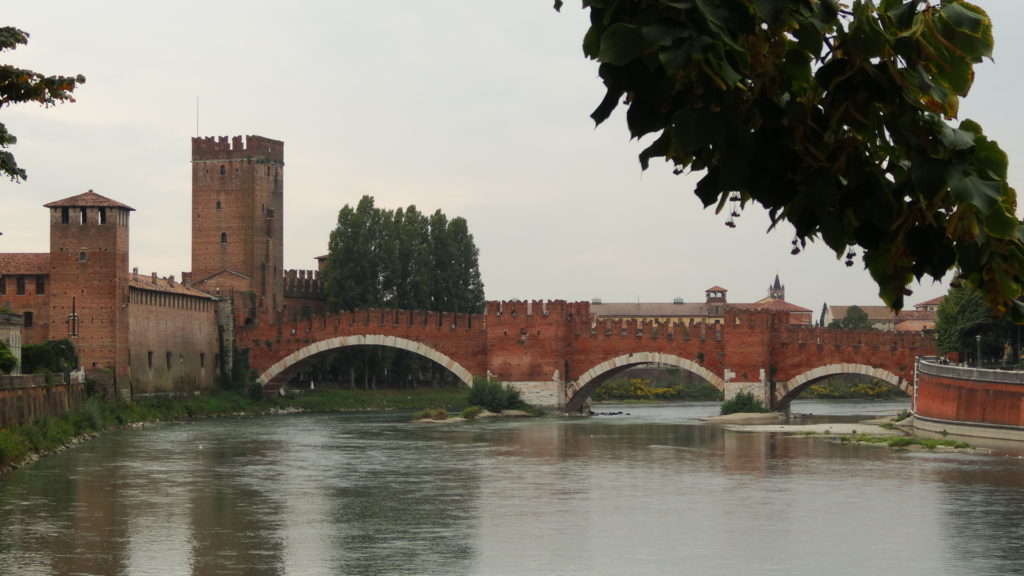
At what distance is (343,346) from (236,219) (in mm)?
6828

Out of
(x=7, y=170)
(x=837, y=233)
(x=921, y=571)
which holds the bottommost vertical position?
(x=921, y=571)

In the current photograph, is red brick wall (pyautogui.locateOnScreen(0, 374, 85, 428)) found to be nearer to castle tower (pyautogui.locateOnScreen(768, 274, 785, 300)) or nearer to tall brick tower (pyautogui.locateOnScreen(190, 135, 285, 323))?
tall brick tower (pyautogui.locateOnScreen(190, 135, 285, 323))

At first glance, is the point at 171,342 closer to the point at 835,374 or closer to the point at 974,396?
the point at 835,374

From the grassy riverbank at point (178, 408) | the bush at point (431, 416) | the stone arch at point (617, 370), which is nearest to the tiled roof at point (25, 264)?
the grassy riverbank at point (178, 408)

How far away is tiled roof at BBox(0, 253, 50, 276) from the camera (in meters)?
37.7

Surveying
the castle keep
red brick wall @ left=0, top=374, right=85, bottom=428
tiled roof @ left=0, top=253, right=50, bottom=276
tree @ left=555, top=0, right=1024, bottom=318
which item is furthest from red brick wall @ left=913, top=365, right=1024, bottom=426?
tree @ left=555, top=0, right=1024, bottom=318

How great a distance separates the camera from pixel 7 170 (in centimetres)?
1419

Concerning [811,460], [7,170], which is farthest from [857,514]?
[7,170]

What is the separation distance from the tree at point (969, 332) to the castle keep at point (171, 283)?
20.7 metres

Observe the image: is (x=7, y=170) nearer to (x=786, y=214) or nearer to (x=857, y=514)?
(x=857, y=514)

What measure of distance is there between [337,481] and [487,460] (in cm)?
451

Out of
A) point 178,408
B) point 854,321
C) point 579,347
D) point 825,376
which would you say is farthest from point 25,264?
point 854,321

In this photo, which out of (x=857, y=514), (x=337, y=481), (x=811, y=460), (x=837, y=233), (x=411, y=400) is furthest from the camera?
(x=411, y=400)

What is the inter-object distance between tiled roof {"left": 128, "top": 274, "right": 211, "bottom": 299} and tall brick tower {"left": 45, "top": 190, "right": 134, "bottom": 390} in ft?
4.46
